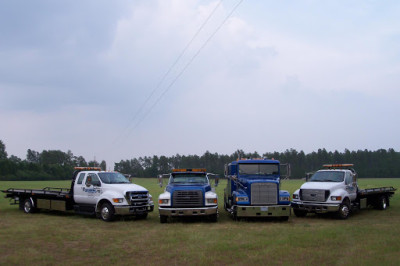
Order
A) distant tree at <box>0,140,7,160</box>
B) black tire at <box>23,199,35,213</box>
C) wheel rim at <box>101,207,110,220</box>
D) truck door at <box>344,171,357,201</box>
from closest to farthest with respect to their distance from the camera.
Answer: wheel rim at <box>101,207,110,220</box>
truck door at <box>344,171,357,201</box>
black tire at <box>23,199,35,213</box>
distant tree at <box>0,140,7,160</box>

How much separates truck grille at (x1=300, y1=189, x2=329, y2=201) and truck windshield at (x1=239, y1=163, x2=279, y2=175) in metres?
1.50

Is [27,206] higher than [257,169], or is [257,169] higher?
[257,169]

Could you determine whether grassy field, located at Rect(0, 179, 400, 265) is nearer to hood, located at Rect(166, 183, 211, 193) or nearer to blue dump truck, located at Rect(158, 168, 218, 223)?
blue dump truck, located at Rect(158, 168, 218, 223)

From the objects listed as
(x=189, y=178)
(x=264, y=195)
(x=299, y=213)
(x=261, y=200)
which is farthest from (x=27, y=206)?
(x=299, y=213)

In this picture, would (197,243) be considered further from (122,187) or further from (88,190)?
(88,190)

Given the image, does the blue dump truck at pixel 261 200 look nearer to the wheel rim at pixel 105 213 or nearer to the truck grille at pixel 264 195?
the truck grille at pixel 264 195

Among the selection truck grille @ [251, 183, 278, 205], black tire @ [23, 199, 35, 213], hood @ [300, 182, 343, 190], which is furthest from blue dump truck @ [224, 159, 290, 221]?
black tire @ [23, 199, 35, 213]

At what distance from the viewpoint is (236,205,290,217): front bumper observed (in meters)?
16.4

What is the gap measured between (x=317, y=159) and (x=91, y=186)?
128 metres

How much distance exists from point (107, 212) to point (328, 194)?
934cm

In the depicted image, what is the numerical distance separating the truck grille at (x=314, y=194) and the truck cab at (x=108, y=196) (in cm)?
666

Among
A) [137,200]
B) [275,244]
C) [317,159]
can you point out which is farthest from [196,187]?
[317,159]

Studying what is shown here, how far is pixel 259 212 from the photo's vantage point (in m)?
16.4

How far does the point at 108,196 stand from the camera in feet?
56.8
